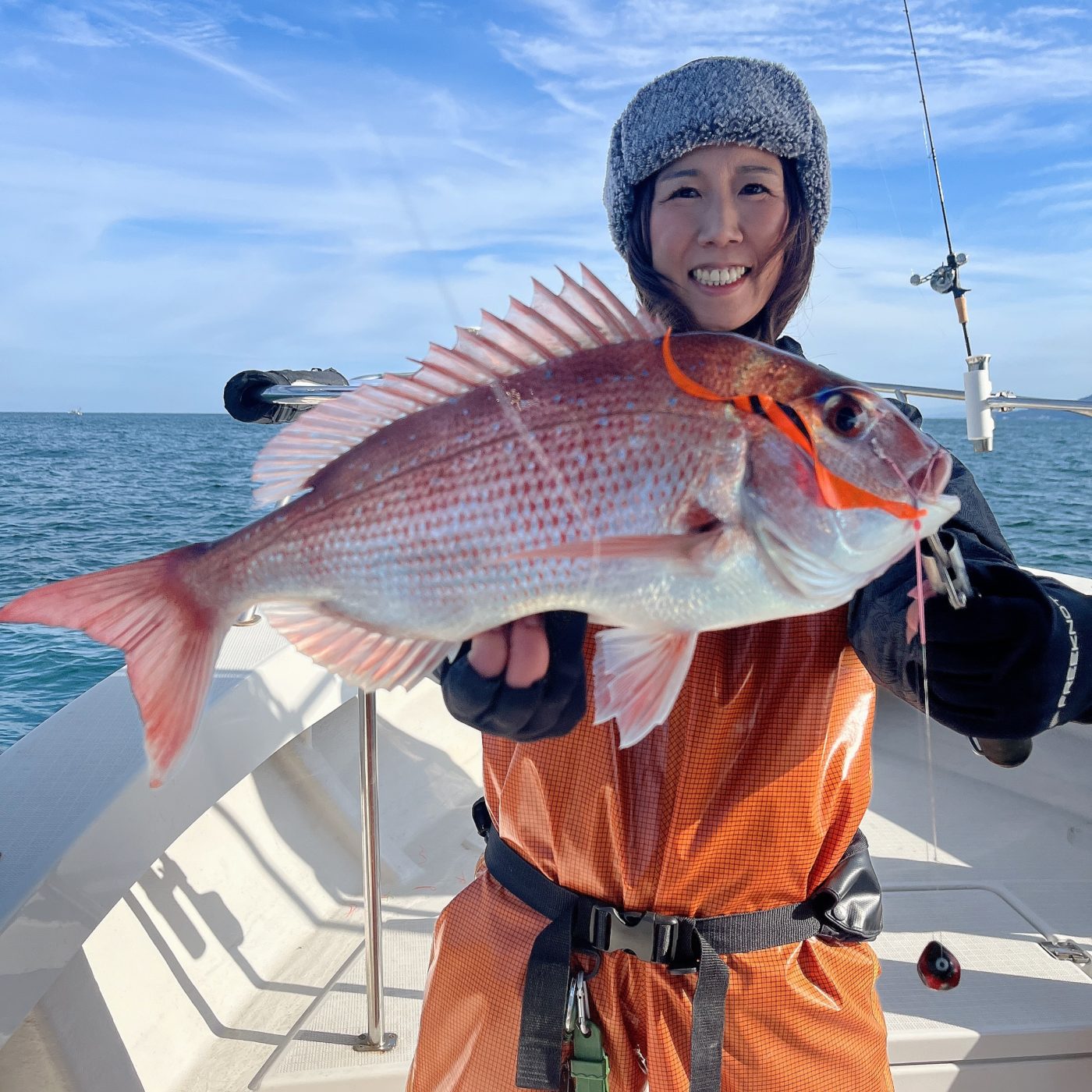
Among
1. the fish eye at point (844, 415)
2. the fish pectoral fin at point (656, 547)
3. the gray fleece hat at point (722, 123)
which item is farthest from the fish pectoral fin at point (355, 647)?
the gray fleece hat at point (722, 123)

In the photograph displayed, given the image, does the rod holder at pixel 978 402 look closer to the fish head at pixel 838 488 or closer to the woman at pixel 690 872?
the woman at pixel 690 872

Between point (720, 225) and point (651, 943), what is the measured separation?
143cm

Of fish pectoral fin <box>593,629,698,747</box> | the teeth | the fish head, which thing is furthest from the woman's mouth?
fish pectoral fin <box>593,629,698,747</box>

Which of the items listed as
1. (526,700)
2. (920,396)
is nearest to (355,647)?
(526,700)

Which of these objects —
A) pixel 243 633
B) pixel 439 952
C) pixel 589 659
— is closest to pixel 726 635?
pixel 589 659

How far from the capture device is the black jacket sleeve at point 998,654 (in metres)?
1.22

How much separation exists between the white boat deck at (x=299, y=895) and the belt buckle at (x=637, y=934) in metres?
1.11

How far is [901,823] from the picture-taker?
3957 mm

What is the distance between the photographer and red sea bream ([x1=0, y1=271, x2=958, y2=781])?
119cm

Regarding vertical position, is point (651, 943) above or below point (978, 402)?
below

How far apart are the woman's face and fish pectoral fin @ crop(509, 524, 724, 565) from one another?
841mm

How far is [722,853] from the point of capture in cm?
153

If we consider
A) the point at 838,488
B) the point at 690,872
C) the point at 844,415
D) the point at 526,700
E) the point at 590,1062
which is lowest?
the point at 590,1062

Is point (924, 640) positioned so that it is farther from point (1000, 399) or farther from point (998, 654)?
point (1000, 399)
